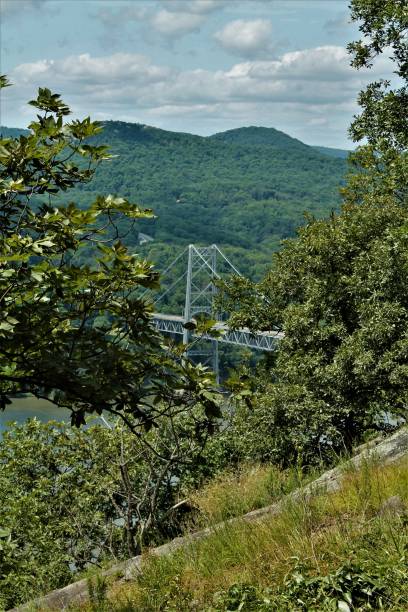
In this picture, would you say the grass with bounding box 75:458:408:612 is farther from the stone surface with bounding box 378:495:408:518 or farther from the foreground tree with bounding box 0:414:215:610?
the foreground tree with bounding box 0:414:215:610

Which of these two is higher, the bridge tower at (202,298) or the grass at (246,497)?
the grass at (246,497)

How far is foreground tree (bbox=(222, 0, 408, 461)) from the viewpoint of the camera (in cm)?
1307

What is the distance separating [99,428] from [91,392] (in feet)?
45.9

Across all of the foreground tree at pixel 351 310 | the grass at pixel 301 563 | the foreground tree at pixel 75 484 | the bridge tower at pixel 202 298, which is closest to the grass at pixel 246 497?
the grass at pixel 301 563

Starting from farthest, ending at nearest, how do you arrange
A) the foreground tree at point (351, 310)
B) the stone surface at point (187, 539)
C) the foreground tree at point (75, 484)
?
the foreground tree at point (75, 484) < the foreground tree at point (351, 310) < the stone surface at point (187, 539)

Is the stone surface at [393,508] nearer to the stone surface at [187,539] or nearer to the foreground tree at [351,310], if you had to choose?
the stone surface at [187,539]

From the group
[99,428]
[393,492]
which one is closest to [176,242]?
[99,428]

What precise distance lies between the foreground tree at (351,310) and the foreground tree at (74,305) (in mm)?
8478

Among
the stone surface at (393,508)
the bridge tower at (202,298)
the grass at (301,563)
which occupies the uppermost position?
the stone surface at (393,508)

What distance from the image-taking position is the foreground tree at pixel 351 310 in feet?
42.9

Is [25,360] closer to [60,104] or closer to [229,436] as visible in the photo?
[60,104]

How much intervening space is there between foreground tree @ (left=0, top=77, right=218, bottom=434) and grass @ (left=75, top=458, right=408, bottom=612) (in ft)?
3.31

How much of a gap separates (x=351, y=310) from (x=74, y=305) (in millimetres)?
10732

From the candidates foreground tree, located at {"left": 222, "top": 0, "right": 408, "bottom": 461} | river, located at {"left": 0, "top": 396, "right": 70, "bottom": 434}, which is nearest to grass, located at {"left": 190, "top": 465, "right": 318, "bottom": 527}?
foreground tree, located at {"left": 222, "top": 0, "right": 408, "bottom": 461}
